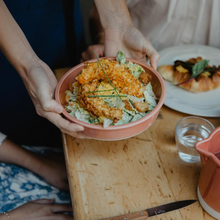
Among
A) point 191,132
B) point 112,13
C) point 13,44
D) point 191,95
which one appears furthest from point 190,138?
point 13,44

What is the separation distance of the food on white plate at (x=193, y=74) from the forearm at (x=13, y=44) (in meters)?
0.71

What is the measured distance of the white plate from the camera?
119cm

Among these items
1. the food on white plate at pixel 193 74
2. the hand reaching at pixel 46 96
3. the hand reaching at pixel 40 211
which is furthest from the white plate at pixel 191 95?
the hand reaching at pixel 40 211

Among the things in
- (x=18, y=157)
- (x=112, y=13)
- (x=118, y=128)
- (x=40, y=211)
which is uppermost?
(x=112, y=13)

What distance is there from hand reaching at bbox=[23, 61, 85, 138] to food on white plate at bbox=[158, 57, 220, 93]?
646 mm

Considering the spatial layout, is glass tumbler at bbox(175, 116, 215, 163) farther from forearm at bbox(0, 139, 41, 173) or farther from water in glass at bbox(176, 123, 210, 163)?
forearm at bbox(0, 139, 41, 173)

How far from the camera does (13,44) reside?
1.12 m

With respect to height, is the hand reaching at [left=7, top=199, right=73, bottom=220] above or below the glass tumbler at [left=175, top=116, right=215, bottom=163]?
below

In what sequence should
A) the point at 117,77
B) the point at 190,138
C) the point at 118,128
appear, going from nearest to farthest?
the point at 118,128, the point at 117,77, the point at 190,138

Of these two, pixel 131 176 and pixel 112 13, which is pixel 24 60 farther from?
pixel 131 176

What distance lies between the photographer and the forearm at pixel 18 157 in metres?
1.44

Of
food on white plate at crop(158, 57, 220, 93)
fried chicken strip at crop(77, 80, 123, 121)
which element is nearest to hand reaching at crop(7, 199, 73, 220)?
fried chicken strip at crop(77, 80, 123, 121)

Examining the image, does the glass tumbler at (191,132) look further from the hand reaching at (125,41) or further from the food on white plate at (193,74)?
the hand reaching at (125,41)

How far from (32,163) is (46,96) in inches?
27.0
